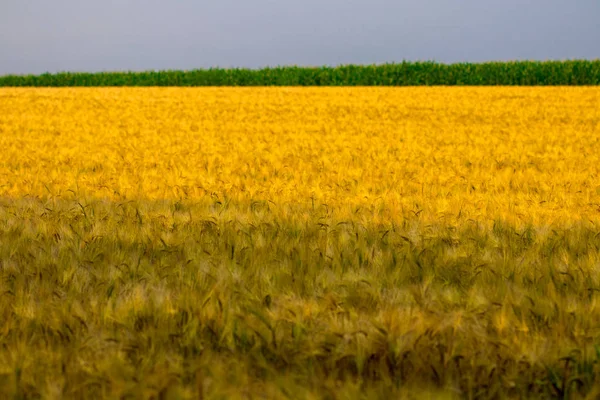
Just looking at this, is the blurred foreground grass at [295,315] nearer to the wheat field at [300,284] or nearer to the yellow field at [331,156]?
the wheat field at [300,284]

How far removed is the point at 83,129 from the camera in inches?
571

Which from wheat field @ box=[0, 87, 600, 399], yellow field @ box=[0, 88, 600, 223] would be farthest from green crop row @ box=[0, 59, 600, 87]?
wheat field @ box=[0, 87, 600, 399]

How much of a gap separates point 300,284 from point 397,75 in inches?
1542

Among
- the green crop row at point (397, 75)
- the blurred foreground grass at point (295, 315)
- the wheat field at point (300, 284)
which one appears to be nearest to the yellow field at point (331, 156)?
the wheat field at point (300, 284)

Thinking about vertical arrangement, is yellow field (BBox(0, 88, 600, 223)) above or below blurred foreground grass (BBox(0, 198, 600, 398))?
below

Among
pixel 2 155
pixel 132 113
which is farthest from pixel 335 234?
pixel 132 113

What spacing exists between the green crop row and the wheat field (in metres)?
33.1

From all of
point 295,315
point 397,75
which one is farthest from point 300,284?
point 397,75

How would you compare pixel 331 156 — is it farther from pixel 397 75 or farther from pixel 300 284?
pixel 397 75

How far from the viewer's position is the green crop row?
3900 centimetres

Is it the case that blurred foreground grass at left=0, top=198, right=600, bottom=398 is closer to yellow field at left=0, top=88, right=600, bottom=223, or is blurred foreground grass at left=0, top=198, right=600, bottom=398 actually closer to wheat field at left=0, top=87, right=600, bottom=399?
wheat field at left=0, top=87, right=600, bottom=399

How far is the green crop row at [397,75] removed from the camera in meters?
39.0

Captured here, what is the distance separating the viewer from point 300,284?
2.98 metres

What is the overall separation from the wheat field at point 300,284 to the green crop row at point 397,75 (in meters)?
33.1
